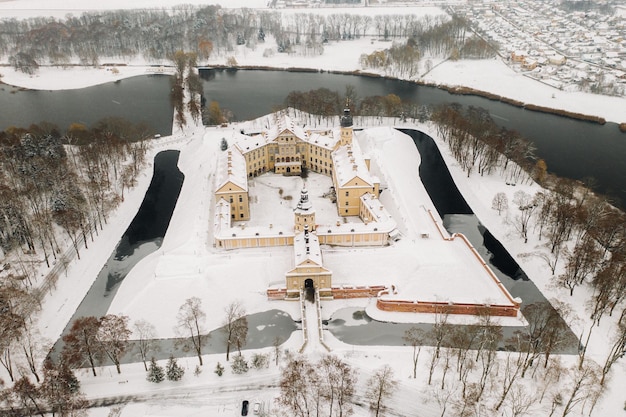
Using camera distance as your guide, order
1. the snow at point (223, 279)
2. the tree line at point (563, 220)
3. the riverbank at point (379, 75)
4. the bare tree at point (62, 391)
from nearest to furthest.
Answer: the bare tree at point (62, 391) → the snow at point (223, 279) → the tree line at point (563, 220) → the riverbank at point (379, 75)

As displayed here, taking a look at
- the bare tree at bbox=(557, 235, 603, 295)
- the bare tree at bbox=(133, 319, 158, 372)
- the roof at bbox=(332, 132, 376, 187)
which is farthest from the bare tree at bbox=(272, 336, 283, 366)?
the bare tree at bbox=(557, 235, 603, 295)

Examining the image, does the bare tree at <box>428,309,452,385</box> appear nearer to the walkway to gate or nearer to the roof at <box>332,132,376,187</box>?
the walkway to gate

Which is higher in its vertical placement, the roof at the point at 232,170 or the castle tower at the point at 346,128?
the castle tower at the point at 346,128

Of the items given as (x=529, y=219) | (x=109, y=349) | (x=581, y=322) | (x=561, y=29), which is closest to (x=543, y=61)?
(x=561, y=29)

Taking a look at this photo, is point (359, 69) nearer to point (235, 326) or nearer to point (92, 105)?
point (92, 105)

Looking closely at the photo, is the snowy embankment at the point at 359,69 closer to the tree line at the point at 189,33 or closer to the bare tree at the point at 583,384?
the tree line at the point at 189,33

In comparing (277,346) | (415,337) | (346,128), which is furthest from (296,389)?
(346,128)

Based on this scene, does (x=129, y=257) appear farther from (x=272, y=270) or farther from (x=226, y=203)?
(x=272, y=270)

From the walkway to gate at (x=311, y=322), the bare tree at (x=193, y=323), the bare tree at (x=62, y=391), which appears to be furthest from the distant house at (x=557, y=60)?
the bare tree at (x=62, y=391)
